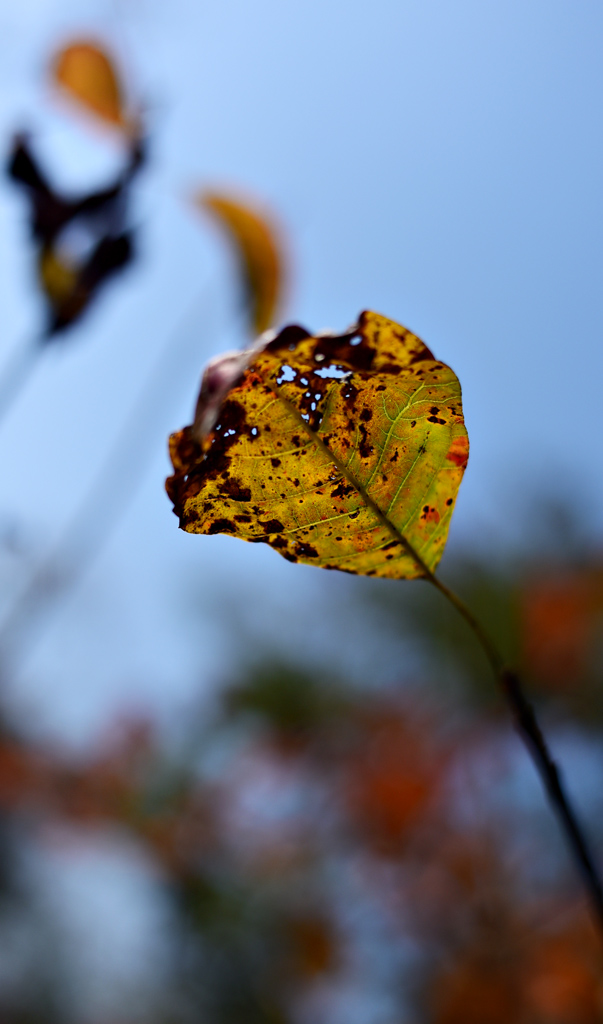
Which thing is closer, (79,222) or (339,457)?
(339,457)

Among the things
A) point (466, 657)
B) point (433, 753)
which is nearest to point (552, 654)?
point (466, 657)

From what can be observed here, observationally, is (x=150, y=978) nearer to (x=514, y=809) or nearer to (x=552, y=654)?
(x=514, y=809)

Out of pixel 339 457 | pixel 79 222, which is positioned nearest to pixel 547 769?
pixel 339 457

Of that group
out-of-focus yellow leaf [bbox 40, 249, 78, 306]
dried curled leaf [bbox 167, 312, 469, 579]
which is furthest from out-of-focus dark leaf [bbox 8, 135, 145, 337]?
dried curled leaf [bbox 167, 312, 469, 579]

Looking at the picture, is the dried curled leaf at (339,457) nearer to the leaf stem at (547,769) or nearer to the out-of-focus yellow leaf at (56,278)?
the leaf stem at (547,769)

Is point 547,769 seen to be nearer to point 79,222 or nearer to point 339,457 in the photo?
point 339,457

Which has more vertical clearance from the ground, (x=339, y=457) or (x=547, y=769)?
(x=339, y=457)
